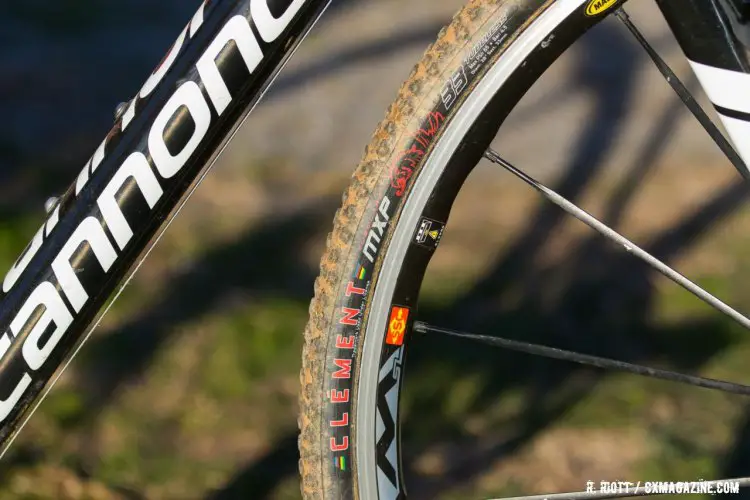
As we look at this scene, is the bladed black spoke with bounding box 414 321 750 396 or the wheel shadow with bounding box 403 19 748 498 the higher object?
the wheel shadow with bounding box 403 19 748 498

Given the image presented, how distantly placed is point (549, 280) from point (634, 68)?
1.15 feet

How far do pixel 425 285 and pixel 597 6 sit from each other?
570 millimetres

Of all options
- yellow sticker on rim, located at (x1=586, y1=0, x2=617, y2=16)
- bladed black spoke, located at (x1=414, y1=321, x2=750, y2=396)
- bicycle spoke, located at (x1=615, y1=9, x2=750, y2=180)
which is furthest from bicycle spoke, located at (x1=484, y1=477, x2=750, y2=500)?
yellow sticker on rim, located at (x1=586, y1=0, x2=617, y2=16)

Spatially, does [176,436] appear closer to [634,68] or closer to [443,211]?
[443,211]

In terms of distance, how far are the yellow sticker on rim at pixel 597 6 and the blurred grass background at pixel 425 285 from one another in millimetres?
564

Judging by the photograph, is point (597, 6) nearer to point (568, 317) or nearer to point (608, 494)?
point (608, 494)

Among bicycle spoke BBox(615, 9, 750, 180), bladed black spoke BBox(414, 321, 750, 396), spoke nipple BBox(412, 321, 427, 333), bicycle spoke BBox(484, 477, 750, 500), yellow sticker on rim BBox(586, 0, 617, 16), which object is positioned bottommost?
bicycle spoke BBox(484, 477, 750, 500)

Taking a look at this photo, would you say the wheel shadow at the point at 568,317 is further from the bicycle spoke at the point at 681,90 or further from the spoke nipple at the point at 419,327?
the bicycle spoke at the point at 681,90

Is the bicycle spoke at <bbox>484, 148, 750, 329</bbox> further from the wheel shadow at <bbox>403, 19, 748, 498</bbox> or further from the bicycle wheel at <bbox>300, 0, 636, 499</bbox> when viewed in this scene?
the wheel shadow at <bbox>403, 19, 748, 498</bbox>

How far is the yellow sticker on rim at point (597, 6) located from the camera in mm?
515

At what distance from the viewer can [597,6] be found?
0.52m

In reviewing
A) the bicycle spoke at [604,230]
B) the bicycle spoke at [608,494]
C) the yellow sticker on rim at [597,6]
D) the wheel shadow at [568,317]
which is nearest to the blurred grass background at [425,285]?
the wheel shadow at [568,317]

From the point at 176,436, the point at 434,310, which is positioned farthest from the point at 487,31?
the point at 176,436

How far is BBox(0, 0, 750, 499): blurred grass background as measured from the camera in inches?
36.6
